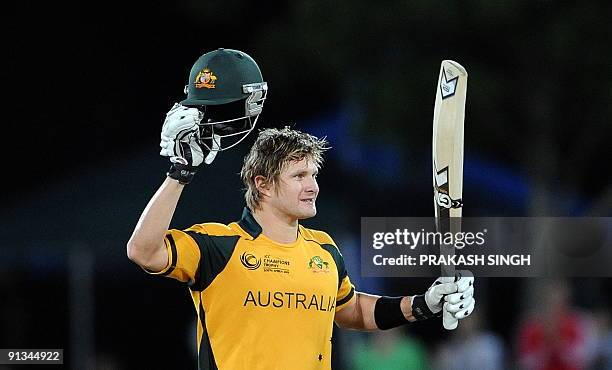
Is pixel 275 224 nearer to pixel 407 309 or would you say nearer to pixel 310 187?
pixel 310 187

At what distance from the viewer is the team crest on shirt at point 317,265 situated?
15.2ft

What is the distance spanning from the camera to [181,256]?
4.32m

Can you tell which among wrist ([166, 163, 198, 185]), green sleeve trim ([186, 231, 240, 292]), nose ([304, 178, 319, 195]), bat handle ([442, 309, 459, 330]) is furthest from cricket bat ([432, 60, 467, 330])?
wrist ([166, 163, 198, 185])

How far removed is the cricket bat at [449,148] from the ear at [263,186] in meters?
0.71

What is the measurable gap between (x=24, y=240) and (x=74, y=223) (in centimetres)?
40

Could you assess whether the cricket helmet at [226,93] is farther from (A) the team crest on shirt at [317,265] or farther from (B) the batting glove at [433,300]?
(B) the batting glove at [433,300]

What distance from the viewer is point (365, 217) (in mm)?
9188

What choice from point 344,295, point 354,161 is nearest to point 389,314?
point 344,295

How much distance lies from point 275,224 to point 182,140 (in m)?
0.63

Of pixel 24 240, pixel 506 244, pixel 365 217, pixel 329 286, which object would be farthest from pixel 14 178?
pixel 329 286

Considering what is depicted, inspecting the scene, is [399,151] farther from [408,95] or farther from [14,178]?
[14,178]

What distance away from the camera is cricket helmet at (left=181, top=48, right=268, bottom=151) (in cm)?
446

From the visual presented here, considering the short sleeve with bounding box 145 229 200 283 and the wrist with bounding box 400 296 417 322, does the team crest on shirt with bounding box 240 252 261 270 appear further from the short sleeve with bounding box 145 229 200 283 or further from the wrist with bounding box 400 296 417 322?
the wrist with bounding box 400 296 417 322

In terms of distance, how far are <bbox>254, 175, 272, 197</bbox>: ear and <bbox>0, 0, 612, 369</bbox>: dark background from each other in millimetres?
3955
